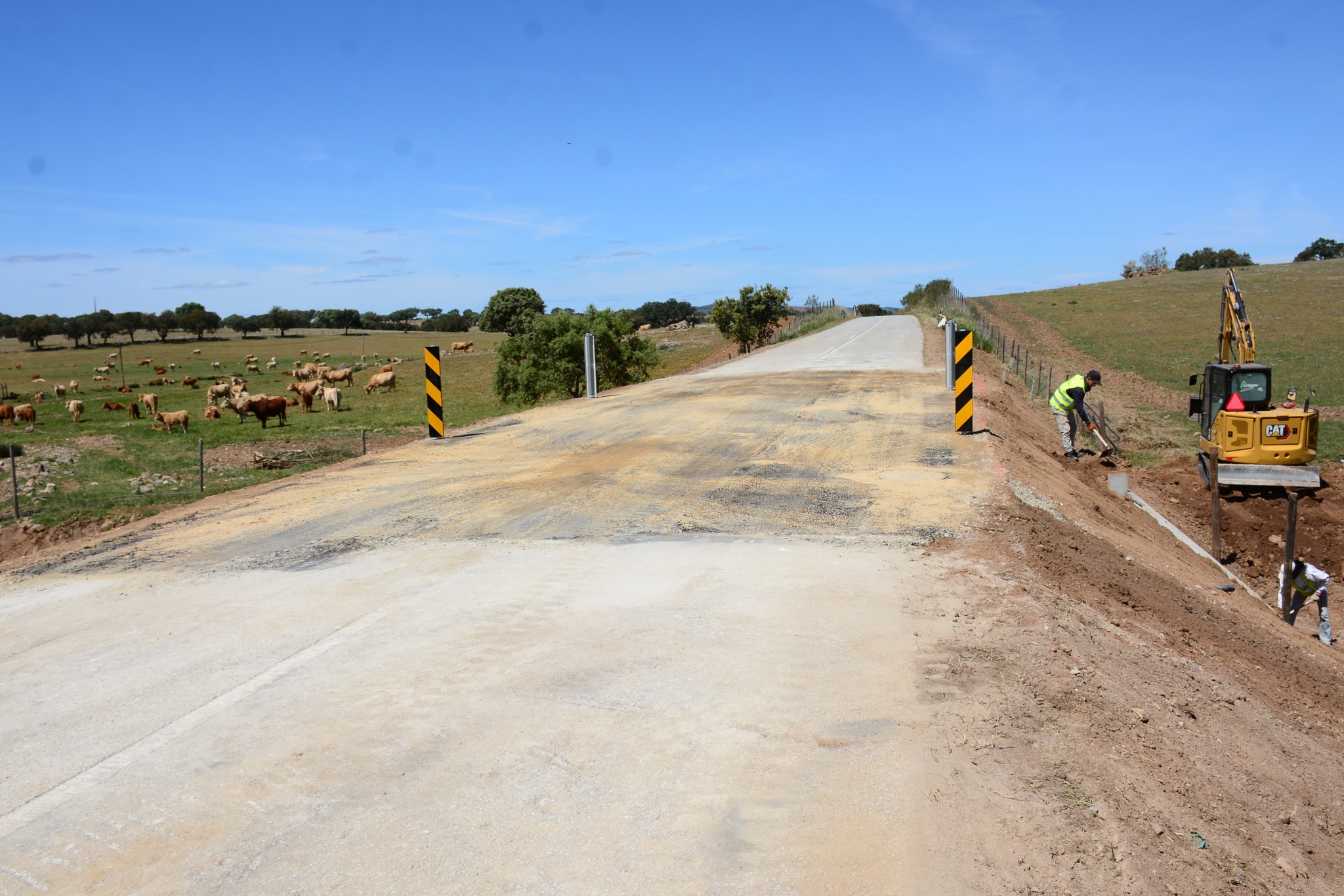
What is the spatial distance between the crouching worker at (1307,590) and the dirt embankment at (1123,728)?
6.35ft

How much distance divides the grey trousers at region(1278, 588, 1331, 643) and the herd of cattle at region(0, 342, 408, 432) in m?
31.2

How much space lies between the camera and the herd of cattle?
33031 millimetres

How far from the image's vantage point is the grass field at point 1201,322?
3666 centimetres

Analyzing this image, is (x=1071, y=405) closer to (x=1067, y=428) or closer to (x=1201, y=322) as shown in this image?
(x=1067, y=428)

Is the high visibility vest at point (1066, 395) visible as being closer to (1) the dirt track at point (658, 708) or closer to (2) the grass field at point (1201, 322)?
(1) the dirt track at point (658, 708)

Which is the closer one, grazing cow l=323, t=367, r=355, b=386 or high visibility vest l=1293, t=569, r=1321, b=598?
high visibility vest l=1293, t=569, r=1321, b=598

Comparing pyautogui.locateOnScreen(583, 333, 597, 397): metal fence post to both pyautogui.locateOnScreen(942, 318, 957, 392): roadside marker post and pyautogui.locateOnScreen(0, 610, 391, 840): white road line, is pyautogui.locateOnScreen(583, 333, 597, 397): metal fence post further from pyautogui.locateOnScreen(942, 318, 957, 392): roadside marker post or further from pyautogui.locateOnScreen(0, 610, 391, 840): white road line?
pyautogui.locateOnScreen(0, 610, 391, 840): white road line

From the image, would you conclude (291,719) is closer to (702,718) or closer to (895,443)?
(702,718)

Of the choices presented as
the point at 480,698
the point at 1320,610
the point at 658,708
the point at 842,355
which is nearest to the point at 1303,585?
the point at 1320,610

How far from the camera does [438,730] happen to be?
177 inches

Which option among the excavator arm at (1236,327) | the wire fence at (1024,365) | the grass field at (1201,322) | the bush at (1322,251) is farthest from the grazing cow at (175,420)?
the bush at (1322,251)

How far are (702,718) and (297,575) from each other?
4.15 metres

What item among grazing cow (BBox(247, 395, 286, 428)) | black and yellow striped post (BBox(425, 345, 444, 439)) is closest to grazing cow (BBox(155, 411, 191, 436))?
grazing cow (BBox(247, 395, 286, 428))

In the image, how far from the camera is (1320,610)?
10953 mm
